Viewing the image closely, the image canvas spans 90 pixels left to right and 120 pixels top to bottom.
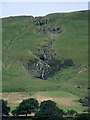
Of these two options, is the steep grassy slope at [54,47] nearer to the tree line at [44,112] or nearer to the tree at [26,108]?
the tree at [26,108]

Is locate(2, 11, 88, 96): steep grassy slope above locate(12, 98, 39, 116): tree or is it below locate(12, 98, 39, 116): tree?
above

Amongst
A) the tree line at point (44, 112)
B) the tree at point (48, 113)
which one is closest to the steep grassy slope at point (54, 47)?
the tree line at point (44, 112)

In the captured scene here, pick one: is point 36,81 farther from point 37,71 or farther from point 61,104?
point 61,104

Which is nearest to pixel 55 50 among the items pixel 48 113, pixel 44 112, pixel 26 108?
pixel 26 108

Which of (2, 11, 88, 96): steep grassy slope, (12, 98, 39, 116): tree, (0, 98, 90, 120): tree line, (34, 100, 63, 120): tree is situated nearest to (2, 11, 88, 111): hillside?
(2, 11, 88, 96): steep grassy slope

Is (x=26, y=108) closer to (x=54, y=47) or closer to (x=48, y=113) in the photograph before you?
(x=48, y=113)

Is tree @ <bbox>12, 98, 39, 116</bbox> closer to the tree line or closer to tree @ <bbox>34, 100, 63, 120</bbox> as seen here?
the tree line
